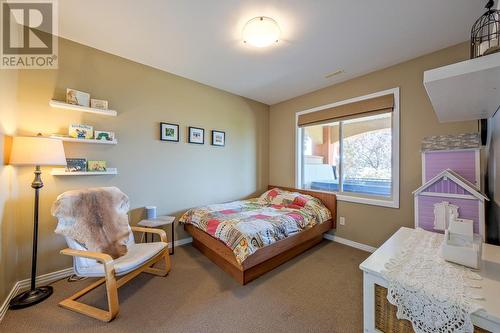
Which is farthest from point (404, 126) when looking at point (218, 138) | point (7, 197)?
point (7, 197)

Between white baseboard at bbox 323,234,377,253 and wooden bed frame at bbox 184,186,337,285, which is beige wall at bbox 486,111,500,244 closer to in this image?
white baseboard at bbox 323,234,377,253

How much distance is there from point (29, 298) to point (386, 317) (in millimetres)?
2751

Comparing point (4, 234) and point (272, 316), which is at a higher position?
point (4, 234)

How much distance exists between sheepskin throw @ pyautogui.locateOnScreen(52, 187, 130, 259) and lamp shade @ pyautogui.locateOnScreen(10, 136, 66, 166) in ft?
1.19

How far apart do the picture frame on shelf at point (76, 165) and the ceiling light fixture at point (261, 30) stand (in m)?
2.25

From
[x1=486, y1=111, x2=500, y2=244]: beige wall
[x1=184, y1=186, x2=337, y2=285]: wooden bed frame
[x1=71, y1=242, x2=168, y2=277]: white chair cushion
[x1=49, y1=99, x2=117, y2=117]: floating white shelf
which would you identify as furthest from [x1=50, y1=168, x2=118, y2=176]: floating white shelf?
[x1=486, y1=111, x2=500, y2=244]: beige wall

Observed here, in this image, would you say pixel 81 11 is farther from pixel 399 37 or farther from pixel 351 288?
pixel 351 288

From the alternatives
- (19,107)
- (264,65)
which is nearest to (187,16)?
(264,65)

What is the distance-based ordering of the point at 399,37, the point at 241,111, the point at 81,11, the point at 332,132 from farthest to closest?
the point at 241,111 → the point at 332,132 → the point at 399,37 → the point at 81,11

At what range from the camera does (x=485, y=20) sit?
4.07 ft

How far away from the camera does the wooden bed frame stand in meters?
2.09

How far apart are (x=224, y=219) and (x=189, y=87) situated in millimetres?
2139

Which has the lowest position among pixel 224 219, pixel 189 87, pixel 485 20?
pixel 224 219

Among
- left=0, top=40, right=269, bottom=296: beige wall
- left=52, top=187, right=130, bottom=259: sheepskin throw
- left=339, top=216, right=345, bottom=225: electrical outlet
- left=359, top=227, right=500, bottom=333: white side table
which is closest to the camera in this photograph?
left=359, top=227, right=500, bottom=333: white side table
